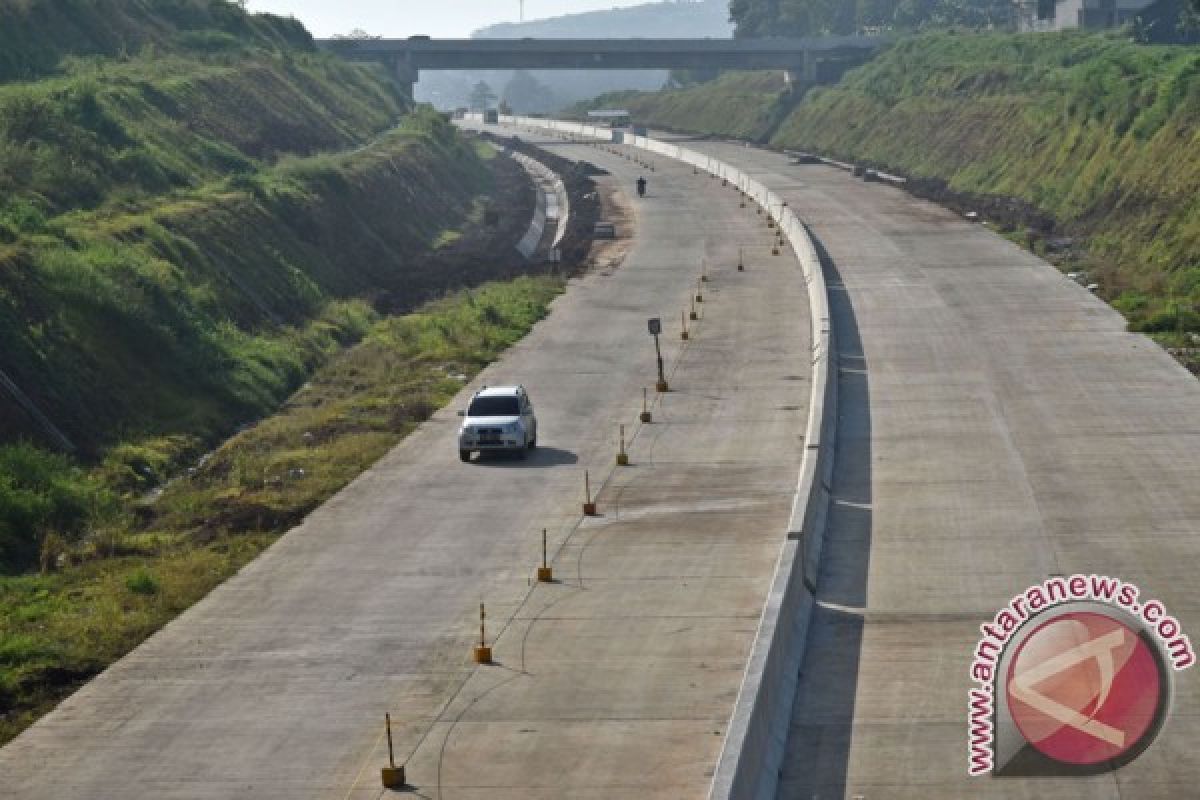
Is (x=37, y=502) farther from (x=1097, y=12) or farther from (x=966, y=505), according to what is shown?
(x=1097, y=12)

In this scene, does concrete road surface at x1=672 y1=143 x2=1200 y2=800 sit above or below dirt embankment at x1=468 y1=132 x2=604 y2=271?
above

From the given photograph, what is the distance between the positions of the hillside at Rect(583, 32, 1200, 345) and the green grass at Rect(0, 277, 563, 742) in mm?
20508

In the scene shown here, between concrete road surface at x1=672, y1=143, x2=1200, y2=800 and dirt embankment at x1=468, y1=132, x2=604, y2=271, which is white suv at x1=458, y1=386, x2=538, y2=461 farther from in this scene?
dirt embankment at x1=468, y1=132, x2=604, y2=271

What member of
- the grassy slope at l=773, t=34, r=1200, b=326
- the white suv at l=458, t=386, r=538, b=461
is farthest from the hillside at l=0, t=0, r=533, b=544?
the grassy slope at l=773, t=34, r=1200, b=326

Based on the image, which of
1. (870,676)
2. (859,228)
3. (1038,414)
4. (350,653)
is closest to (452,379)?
(1038,414)

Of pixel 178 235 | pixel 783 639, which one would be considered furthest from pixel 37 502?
pixel 178 235

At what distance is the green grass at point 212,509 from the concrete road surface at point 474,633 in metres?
0.62

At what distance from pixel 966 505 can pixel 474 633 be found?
1109 cm

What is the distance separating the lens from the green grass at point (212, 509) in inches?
1208

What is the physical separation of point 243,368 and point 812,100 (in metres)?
138

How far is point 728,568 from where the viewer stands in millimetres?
34031

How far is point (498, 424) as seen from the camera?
4484 centimetres

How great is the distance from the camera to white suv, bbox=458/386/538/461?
147 feet

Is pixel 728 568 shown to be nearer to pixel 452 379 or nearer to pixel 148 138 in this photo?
pixel 452 379
